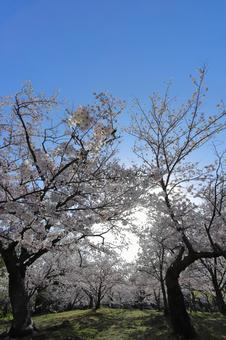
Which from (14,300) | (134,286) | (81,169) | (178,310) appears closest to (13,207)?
(81,169)

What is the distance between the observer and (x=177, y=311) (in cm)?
1299

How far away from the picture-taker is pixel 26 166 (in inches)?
396

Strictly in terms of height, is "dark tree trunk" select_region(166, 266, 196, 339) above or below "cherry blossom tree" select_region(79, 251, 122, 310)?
below

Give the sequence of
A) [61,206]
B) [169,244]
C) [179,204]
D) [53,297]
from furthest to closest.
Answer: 1. [53,297]
2. [169,244]
3. [179,204]
4. [61,206]

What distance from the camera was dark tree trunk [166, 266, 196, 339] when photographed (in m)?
12.8

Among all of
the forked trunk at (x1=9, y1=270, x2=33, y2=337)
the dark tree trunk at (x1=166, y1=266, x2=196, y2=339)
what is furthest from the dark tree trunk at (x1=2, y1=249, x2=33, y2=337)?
the dark tree trunk at (x1=166, y1=266, x2=196, y2=339)

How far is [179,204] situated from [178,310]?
483 cm

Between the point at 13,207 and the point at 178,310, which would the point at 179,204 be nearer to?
the point at 178,310

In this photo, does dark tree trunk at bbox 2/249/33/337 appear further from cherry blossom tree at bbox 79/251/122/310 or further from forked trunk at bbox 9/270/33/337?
cherry blossom tree at bbox 79/251/122/310

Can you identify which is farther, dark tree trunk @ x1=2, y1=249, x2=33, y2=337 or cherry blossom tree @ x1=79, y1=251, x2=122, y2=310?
cherry blossom tree @ x1=79, y1=251, x2=122, y2=310

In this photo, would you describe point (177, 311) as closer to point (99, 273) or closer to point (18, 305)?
point (18, 305)

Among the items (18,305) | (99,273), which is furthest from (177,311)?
(99,273)

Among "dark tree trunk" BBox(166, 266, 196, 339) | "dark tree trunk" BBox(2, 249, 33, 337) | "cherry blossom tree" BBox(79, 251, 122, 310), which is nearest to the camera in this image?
"dark tree trunk" BBox(166, 266, 196, 339)

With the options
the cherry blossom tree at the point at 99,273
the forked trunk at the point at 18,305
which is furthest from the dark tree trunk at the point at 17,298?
the cherry blossom tree at the point at 99,273
